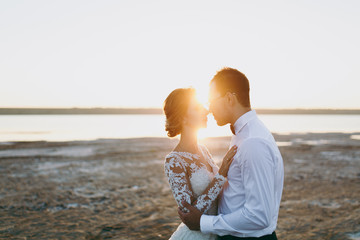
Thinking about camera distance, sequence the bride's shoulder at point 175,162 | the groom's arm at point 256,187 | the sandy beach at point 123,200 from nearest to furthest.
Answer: the groom's arm at point 256,187, the bride's shoulder at point 175,162, the sandy beach at point 123,200

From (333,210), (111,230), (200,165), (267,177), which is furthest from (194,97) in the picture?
(333,210)

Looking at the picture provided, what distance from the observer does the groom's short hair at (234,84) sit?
2836 mm

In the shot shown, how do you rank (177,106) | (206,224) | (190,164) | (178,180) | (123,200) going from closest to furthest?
(206,224), (178,180), (190,164), (177,106), (123,200)

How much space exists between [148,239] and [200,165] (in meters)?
4.07

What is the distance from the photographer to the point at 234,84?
112 inches

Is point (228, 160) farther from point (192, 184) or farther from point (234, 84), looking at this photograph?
point (234, 84)

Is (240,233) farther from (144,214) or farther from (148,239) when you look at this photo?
(144,214)

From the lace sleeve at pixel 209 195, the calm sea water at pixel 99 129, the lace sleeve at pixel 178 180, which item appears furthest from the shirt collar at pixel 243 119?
the calm sea water at pixel 99 129

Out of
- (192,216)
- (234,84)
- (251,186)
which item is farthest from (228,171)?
(234,84)

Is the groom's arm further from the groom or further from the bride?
the bride

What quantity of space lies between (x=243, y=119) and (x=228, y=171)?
47 centimetres

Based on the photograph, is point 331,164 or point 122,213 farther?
point 331,164

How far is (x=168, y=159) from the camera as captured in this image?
3.32m

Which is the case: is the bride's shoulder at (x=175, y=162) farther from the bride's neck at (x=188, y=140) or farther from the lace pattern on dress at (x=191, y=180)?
the bride's neck at (x=188, y=140)
